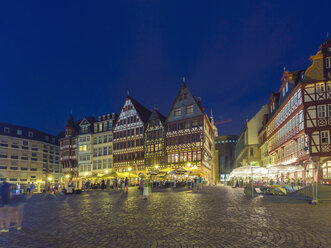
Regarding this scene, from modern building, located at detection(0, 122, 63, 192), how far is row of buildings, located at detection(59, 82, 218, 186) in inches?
568

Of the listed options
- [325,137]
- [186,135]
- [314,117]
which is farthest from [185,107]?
[325,137]

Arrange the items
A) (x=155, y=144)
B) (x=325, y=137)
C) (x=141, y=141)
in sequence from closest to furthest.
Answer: (x=325, y=137)
(x=155, y=144)
(x=141, y=141)

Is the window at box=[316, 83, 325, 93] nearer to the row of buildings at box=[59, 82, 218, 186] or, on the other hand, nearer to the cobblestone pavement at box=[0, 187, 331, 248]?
the row of buildings at box=[59, 82, 218, 186]

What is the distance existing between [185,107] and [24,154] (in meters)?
52.0

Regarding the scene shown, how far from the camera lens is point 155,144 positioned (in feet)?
173

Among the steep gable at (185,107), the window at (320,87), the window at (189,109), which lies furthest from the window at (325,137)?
the window at (189,109)

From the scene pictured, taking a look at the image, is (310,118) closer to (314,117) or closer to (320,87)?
(314,117)

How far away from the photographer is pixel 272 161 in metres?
46.8

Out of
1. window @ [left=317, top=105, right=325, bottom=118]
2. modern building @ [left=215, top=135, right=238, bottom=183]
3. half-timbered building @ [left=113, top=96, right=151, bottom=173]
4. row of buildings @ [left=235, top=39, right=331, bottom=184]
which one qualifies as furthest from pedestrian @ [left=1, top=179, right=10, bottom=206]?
modern building @ [left=215, top=135, right=238, bottom=183]

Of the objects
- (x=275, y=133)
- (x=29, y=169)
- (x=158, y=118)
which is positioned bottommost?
(x=29, y=169)

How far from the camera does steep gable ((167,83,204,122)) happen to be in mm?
49572

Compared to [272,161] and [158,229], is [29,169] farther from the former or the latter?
[158,229]

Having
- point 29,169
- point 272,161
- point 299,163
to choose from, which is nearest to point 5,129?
point 29,169

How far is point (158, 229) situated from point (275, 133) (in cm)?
3971
